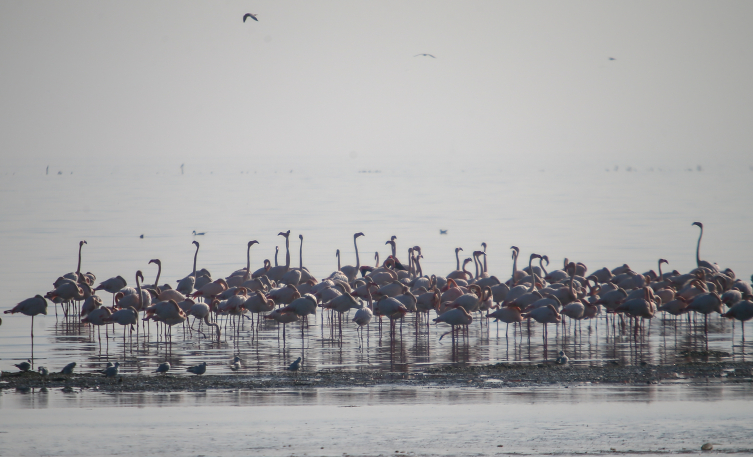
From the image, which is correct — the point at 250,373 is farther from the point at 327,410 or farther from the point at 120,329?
the point at 120,329

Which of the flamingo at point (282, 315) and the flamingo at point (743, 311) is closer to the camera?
the flamingo at point (743, 311)

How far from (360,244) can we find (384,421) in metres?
25.7

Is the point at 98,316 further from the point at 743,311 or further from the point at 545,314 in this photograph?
the point at 743,311

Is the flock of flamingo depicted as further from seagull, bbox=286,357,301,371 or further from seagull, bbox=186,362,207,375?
seagull, bbox=286,357,301,371

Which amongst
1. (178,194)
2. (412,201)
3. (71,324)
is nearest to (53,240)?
(71,324)

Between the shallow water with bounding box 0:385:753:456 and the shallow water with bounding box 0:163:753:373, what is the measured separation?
224cm

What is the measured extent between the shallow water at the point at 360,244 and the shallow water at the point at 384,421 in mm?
2239

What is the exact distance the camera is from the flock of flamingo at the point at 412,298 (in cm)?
1557

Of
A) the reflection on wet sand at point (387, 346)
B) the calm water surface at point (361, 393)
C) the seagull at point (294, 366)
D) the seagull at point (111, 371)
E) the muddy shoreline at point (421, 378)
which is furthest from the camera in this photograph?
the reflection on wet sand at point (387, 346)

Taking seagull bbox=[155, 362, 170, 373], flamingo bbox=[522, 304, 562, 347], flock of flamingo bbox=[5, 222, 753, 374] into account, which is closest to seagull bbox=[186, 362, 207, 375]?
flock of flamingo bbox=[5, 222, 753, 374]

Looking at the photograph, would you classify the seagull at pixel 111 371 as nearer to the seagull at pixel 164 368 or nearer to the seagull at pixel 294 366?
the seagull at pixel 164 368

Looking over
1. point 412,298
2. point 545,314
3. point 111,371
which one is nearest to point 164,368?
point 111,371

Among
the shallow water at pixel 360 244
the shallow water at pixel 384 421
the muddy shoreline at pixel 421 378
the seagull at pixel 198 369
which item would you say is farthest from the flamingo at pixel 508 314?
the seagull at pixel 198 369

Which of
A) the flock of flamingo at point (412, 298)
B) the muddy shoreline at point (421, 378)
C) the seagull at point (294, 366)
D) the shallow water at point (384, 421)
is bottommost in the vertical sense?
the shallow water at point (384, 421)
